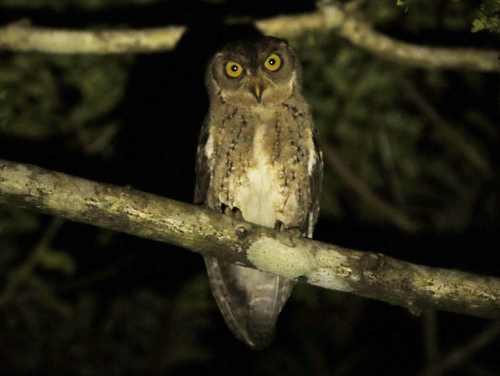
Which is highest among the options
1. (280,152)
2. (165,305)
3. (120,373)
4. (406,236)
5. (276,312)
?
(280,152)

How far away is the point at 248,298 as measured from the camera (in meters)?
3.93

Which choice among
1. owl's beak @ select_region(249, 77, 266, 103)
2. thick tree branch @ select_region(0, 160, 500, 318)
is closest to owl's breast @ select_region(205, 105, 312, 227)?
owl's beak @ select_region(249, 77, 266, 103)

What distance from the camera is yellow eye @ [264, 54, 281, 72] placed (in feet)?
11.6

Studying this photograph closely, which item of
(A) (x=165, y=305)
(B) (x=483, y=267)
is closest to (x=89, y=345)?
(A) (x=165, y=305)

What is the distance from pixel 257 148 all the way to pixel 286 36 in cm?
129

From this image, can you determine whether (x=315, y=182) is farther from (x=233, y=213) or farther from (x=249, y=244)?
(x=249, y=244)

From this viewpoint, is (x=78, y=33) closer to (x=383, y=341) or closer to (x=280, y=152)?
(x=280, y=152)

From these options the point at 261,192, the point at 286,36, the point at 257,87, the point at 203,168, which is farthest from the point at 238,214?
the point at 286,36

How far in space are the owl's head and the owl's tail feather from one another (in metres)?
1.21

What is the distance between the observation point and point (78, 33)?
12.3 feet

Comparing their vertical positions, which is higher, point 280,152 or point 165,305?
point 280,152

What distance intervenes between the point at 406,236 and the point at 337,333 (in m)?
1.90

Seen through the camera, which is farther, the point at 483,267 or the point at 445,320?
the point at 445,320

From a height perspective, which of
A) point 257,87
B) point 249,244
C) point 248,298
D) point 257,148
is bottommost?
point 248,298
